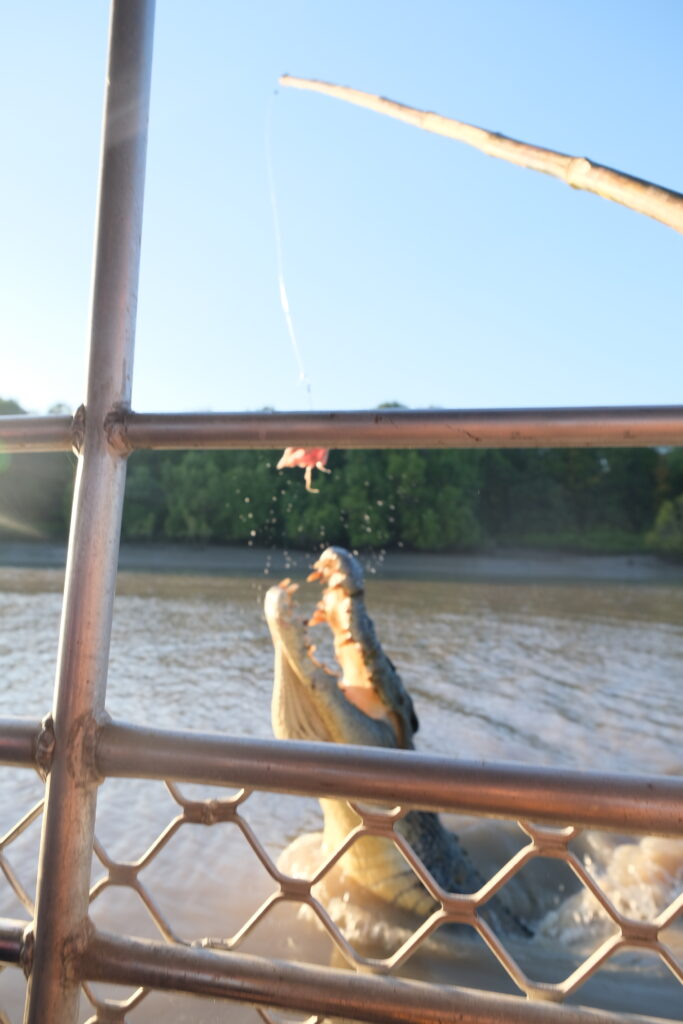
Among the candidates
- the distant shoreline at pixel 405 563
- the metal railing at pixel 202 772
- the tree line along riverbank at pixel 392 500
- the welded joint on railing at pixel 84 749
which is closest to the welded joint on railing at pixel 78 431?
the metal railing at pixel 202 772

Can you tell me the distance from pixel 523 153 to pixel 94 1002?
972 millimetres

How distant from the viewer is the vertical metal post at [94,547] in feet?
2.19

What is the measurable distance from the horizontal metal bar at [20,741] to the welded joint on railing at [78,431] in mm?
242

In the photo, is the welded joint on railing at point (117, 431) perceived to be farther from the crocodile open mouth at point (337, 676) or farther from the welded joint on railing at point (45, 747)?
the crocodile open mouth at point (337, 676)

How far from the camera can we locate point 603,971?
7.39 feet

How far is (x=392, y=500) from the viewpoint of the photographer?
31.1 meters

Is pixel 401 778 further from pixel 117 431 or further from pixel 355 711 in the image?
pixel 355 711

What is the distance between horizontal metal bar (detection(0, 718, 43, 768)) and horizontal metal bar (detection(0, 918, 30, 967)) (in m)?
0.14

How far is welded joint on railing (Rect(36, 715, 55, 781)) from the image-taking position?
680 millimetres

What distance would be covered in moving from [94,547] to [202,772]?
0.70ft

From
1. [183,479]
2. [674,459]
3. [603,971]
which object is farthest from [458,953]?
[674,459]

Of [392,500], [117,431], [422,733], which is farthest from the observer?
[392,500]

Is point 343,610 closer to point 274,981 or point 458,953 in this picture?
point 458,953

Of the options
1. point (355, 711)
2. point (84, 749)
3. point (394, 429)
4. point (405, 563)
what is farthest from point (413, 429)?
point (405, 563)
